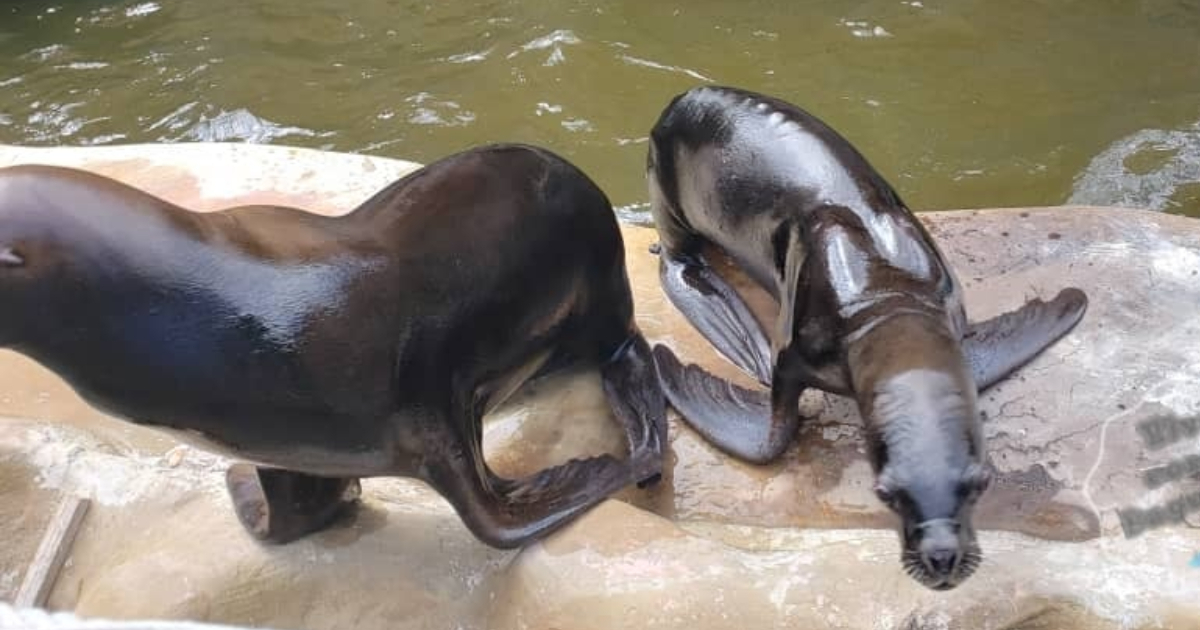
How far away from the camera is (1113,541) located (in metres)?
3.01

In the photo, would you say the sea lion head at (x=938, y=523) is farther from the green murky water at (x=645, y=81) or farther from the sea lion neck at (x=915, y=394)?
the green murky water at (x=645, y=81)

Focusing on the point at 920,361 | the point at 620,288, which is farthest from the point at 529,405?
the point at 920,361

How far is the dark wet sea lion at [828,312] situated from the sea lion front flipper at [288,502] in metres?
1.05

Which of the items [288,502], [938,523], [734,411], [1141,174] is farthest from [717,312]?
[1141,174]

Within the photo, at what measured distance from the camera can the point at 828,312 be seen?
3.55 metres

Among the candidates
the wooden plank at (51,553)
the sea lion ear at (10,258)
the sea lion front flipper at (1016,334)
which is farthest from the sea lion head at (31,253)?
the sea lion front flipper at (1016,334)

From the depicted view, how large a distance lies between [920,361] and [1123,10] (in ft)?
22.1

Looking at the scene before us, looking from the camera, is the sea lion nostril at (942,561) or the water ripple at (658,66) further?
the water ripple at (658,66)

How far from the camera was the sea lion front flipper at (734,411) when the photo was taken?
355 cm

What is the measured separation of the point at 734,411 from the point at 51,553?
1.94 m

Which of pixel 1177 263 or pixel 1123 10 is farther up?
pixel 1177 263

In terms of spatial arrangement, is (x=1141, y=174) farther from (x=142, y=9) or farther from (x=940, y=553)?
(x=142, y=9)

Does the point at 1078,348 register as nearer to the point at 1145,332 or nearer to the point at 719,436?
the point at 1145,332

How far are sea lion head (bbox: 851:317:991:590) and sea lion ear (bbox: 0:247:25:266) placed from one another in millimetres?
1912
